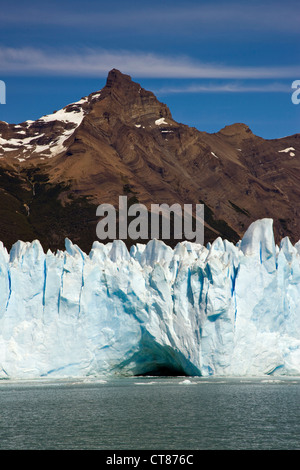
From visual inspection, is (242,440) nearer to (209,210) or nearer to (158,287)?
(158,287)

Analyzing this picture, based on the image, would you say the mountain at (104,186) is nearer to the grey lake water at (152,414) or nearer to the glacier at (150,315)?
the glacier at (150,315)

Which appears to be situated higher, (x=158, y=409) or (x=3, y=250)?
(x=3, y=250)

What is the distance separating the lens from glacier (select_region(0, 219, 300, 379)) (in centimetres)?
3769

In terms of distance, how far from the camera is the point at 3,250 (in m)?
40.8

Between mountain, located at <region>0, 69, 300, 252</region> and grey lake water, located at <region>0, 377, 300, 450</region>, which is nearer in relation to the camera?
grey lake water, located at <region>0, 377, 300, 450</region>

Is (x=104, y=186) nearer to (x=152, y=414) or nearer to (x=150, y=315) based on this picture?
(x=150, y=315)

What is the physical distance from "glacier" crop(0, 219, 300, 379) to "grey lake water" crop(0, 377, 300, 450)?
1372 mm

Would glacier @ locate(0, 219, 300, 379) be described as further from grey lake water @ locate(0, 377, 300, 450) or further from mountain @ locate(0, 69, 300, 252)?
mountain @ locate(0, 69, 300, 252)

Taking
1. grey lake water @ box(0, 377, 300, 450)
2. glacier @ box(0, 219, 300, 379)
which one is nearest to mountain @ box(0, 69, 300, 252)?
glacier @ box(0, 219, 300, 379)

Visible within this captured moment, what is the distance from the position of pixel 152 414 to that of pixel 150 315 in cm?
1179

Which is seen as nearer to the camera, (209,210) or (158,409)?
(158,409)

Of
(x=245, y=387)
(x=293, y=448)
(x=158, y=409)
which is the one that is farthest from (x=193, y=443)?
(x=245, y=387)

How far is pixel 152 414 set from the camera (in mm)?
27453

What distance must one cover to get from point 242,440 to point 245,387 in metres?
13.4
